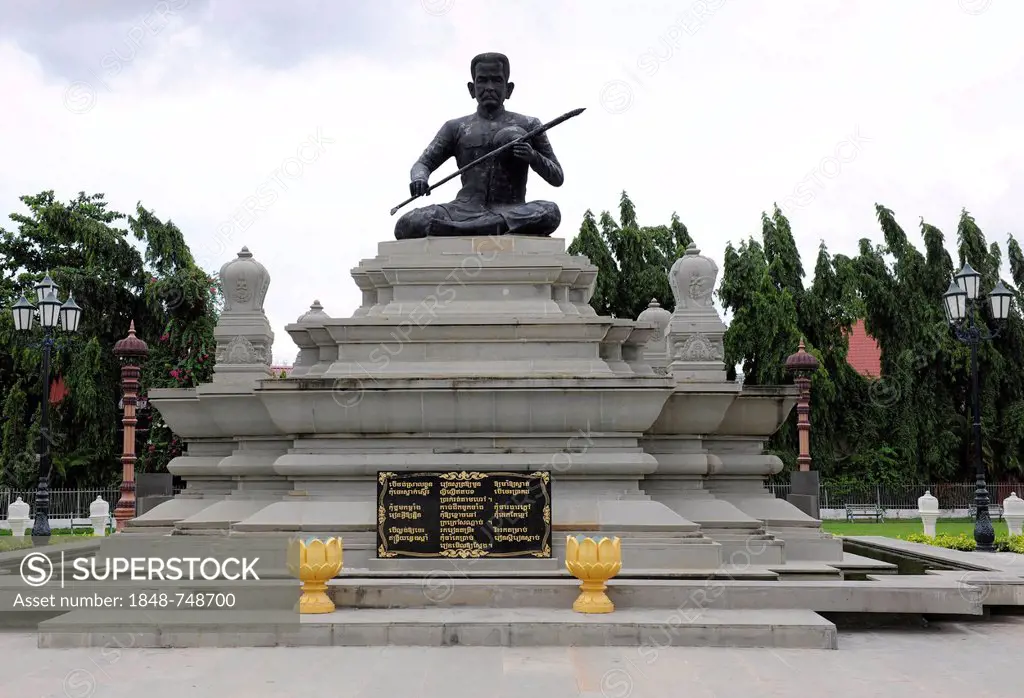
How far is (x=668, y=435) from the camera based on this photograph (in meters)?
12.1

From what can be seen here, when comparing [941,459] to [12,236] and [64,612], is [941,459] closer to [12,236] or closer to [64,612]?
[64,612]

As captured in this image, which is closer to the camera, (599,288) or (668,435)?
(668,435)

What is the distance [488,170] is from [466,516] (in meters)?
5.78

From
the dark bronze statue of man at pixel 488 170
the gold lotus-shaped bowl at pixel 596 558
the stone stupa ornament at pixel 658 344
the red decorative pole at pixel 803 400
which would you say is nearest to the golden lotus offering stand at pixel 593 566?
the gold lotus-shaped bowl at pixel 596 558

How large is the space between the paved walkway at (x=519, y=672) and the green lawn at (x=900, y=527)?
1759 centimetres

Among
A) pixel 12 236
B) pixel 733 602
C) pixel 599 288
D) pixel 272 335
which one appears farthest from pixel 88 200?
pixel 733 602

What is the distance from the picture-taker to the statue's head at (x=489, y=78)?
555 inches

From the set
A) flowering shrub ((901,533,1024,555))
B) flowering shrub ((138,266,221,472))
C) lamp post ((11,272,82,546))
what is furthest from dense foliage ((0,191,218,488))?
flowering shrub ((901,533,1024,555))

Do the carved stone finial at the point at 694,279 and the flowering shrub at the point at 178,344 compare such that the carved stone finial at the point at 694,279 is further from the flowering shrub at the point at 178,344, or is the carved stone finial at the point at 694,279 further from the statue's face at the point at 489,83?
the flowering shrub at the point at 178,344

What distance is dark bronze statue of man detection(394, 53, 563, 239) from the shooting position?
13.7 meters

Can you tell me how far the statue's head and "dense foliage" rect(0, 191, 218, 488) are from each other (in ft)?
67.4

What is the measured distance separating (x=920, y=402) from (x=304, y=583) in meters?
31.4

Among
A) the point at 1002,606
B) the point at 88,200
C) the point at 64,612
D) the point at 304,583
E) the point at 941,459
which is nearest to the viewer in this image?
the point at 304,583

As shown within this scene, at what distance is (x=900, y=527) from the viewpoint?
2848 cm
